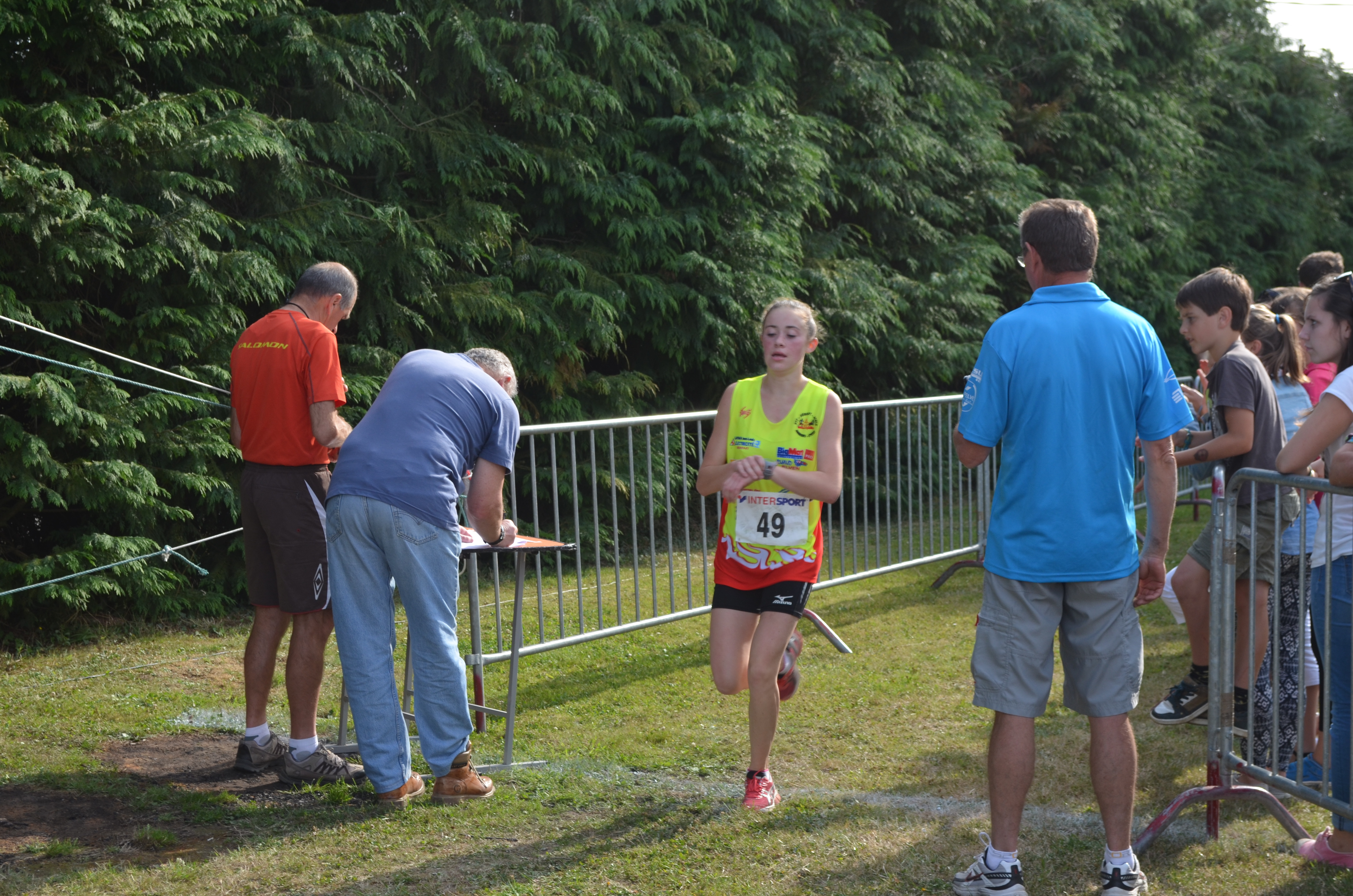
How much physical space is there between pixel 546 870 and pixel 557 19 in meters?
8.23

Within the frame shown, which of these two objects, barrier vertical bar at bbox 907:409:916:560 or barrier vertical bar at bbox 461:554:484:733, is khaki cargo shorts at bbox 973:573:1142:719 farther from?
barrier vertical bar at bbox 907:409:916:560

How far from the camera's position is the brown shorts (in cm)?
481

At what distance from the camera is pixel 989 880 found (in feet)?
11.7

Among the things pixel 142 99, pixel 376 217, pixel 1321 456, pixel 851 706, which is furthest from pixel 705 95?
pixel 1321 456

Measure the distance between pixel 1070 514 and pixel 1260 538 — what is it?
172 centimetres

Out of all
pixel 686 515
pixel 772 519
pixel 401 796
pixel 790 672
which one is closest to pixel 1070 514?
pixel 772 519

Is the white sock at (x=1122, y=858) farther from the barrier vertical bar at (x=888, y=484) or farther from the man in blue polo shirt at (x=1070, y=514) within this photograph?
the barrier vertical bar at (x=888, y=484)

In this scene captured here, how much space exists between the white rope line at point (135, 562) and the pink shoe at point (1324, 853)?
5462 millimetres

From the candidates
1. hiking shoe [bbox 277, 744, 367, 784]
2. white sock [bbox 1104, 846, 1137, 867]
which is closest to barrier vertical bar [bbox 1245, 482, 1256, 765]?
white sock [bbox 1104, 846, 1137, 867]

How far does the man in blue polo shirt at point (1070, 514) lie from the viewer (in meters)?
3.51

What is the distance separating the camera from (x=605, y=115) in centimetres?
1046

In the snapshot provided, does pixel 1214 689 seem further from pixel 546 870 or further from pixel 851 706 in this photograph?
pixel 546 870

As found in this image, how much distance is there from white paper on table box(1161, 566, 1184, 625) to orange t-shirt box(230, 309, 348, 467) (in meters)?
3.71

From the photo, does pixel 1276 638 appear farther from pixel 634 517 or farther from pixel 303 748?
pixel 303 748
